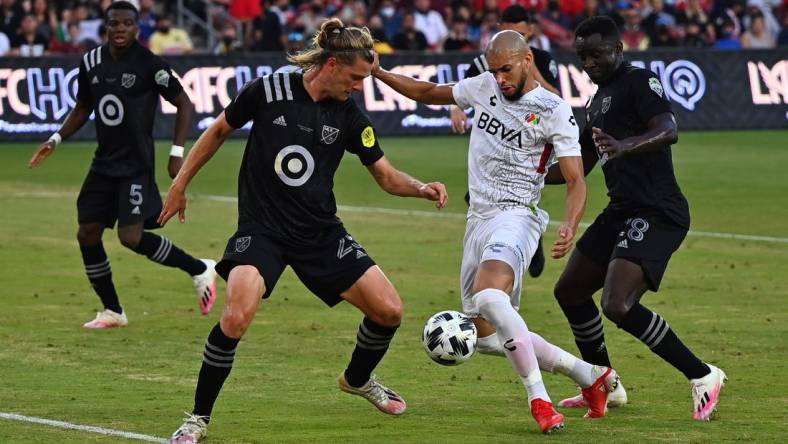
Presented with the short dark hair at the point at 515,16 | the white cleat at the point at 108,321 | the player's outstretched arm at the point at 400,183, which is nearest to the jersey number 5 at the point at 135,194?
the white cleat at the point at 108,321

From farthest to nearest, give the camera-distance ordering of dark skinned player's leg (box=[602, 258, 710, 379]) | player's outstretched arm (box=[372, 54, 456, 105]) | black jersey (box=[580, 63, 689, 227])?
player's outstretched arm (box=[372, 54, 456, 105]) → black jersey (box=[580, 63, 689, 227]) → dark skinned player's leg (box=[602, 258, 710, 379])

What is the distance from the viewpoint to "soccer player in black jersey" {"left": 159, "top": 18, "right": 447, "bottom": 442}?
354 inches

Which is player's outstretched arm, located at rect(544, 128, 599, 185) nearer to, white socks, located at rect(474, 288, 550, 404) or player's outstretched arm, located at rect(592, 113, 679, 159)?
player's outstretched arm, located at rect(592, 113, 679, 159)

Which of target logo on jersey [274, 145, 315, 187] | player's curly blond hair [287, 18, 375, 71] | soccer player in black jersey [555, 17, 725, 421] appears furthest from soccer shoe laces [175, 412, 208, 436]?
soccer player in black jersey [555, 17, 725, 421]

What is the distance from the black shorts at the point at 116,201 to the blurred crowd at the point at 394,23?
717 inches

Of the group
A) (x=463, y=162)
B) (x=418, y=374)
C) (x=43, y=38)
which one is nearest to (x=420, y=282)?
(x=418, y=374)

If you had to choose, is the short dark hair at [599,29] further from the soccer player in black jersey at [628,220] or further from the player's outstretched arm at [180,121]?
the player's outstretched arm at [180,121]

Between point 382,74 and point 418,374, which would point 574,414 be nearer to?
point 418,374

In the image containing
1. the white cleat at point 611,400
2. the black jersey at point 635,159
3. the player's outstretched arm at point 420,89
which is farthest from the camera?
the player's outstretched arm at point 420,89

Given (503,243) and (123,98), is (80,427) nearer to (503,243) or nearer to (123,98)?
(503,243)

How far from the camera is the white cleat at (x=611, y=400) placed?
9.78m

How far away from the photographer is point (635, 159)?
9.70 metres

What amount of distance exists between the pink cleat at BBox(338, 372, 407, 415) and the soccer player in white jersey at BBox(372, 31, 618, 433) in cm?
71

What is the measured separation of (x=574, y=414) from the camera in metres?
9.73
